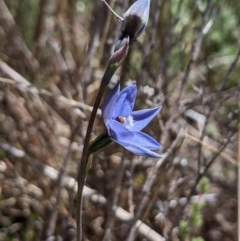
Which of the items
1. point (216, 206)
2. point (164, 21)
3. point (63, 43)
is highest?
point (164, 21)

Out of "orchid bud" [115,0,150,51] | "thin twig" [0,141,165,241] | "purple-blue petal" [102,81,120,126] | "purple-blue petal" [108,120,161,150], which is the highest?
"thin twig" [0,141,165,241]

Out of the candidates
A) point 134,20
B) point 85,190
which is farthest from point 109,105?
point 85,190

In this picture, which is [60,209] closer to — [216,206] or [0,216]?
[0,216]

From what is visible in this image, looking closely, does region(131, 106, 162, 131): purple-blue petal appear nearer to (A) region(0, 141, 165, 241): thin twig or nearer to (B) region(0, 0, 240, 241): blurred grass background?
(B) region(0, 0, 240, 241): blurred grass background

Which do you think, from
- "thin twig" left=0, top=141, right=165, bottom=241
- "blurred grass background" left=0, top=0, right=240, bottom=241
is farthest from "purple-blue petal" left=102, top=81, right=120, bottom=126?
"thin twig" left=0, top=141, right=165, bottom=241

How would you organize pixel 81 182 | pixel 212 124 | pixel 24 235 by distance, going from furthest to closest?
pixel 212 124, pixel 24 235, pixel 81 182

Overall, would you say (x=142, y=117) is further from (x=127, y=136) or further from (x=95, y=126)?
(x=95, y=126)

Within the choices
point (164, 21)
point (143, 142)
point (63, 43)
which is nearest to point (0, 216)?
point (63, 43)
